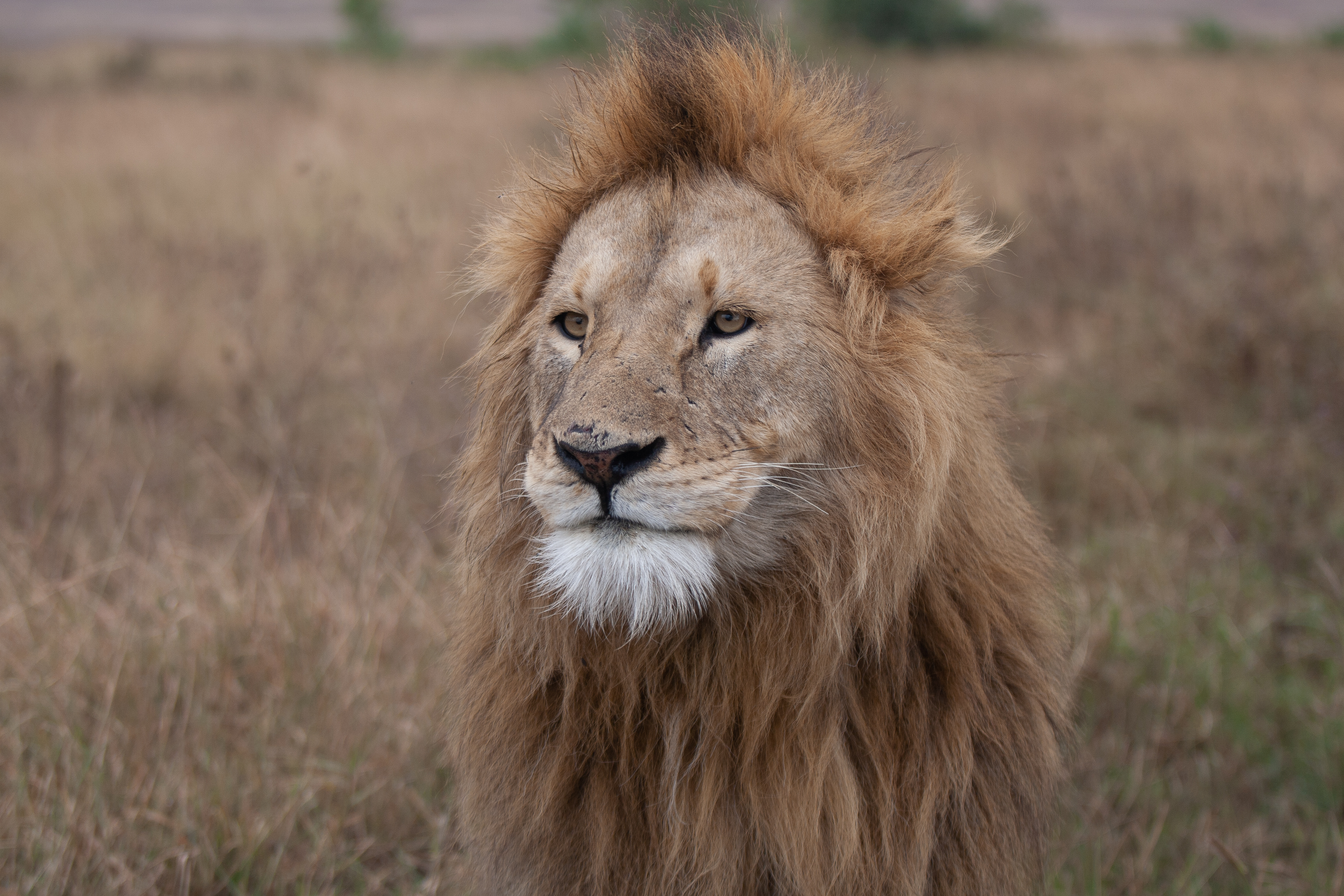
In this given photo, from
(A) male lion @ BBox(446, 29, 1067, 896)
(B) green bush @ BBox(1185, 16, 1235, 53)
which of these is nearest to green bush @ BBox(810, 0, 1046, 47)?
(B) green bush @ BBox(1185, 16, 1235, 53)

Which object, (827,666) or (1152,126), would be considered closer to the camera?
(827,666)

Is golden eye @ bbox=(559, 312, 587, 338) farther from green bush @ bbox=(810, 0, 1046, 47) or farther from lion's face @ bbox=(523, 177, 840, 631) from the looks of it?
green bush @ bbox=(810, 0, 1046, 47)

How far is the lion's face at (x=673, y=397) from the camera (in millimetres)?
1708

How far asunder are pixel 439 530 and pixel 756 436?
9.56 feet

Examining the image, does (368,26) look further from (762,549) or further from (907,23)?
(762,549)

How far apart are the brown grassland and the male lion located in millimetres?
452

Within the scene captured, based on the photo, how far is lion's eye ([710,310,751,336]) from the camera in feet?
6.38

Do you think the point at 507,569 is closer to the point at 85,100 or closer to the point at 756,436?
the point at 756,436

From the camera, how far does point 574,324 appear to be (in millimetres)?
2113

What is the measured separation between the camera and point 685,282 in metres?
1.95

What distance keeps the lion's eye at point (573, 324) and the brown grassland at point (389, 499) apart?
0.65 m

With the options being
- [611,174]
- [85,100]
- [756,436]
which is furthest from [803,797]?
[85,100]

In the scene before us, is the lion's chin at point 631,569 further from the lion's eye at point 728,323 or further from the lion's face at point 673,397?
the lion's eye at point 728,323

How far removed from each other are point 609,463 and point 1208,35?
111 ft
